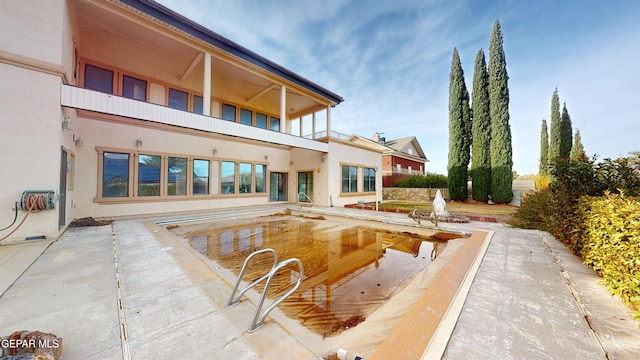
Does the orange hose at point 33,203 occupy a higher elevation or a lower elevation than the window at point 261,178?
lower

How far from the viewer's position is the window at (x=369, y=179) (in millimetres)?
15009

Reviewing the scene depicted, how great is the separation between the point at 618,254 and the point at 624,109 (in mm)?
13248

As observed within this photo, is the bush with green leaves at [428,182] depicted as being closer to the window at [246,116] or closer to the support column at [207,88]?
the window at [246,116]

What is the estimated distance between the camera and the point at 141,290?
2.87 meters

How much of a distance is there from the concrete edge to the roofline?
10.4 m

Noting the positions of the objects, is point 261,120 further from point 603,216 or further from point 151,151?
point 603,216

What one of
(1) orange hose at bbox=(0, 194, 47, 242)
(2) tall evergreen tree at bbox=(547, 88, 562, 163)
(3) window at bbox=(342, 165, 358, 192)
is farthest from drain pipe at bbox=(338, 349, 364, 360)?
(2) tall evergreen tree at bbox=(547, 88, 562, 163)

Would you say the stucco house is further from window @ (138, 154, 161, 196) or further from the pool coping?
the pool coping

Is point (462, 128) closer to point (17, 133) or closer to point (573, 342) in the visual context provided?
point (573, 342)

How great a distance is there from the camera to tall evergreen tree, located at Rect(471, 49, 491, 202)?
14.4 meters

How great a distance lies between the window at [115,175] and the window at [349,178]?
10.4 meters

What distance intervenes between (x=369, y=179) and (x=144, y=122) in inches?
502

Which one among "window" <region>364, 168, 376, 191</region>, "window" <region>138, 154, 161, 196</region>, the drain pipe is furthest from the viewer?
"window" <region>364, 168, 376, 191</region>

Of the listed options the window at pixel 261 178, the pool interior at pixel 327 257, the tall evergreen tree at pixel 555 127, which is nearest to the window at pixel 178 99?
the window at pixel 261 178
